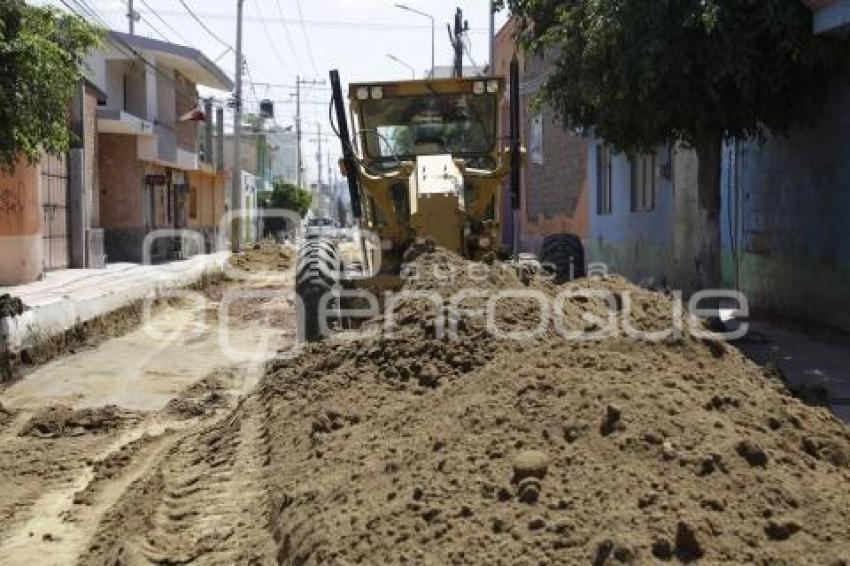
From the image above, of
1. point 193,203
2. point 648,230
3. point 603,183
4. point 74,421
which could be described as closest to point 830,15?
point 74,421

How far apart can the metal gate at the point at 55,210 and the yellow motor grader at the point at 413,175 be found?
521 inches

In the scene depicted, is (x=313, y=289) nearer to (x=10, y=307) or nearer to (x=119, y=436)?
(x=119, y=436)

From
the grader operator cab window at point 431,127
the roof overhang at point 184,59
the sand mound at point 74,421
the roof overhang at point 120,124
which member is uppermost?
the roof overhang at point 184,59

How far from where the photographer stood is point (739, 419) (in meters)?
4.98

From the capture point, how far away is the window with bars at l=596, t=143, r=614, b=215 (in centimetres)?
2238

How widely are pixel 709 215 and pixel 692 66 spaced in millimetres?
2289

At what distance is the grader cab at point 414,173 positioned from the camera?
10.0 metres

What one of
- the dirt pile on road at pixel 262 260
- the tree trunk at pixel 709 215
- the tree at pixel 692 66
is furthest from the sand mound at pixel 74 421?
the dirt pile on road at pixel 262 260

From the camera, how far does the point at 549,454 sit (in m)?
4.55

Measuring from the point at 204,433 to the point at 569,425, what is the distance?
382 centimetres

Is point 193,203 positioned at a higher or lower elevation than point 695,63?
lower

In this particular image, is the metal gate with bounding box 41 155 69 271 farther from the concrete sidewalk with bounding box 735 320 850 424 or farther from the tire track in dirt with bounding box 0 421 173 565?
the tire track in dirt with bounding box 0 421 173 565

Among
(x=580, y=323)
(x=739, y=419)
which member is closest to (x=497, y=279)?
(x=580, y=323)

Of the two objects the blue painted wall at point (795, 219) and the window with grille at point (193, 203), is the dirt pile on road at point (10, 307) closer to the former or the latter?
the blue painted wall at point (795, 219)
